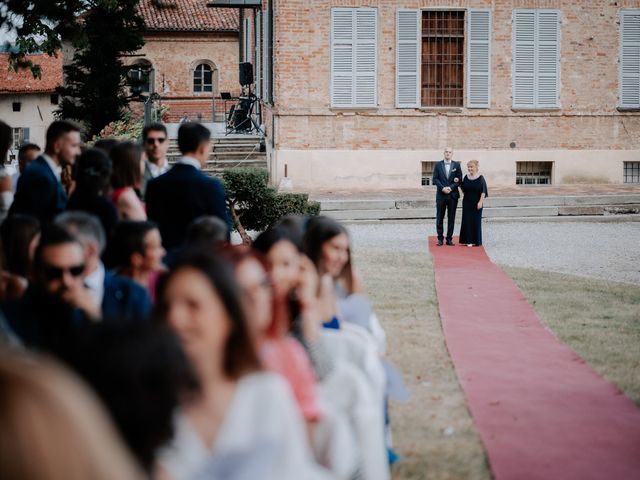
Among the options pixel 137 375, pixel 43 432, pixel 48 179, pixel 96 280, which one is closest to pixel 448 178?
pixel 48 179

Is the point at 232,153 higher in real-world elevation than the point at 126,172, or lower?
higher

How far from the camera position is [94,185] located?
21.9ft

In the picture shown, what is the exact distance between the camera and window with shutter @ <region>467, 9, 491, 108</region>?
25.2 meters

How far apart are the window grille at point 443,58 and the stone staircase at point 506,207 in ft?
13.0

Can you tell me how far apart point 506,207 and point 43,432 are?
2173cm

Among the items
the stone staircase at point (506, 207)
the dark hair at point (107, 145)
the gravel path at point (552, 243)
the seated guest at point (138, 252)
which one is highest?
the dark hair at point (107, 145)

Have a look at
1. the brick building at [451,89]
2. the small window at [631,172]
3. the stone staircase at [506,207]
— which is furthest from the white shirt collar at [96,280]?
the small window at [631,172]

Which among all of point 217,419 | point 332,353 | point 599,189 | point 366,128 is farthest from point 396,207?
point 217,419

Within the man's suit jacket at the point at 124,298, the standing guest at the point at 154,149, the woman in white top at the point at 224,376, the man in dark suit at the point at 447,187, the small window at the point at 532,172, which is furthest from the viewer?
the small window at the point at 532,172

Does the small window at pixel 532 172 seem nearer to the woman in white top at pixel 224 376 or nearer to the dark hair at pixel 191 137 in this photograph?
the dark hair at pixel 191 137

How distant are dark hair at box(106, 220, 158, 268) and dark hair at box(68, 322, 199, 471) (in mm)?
3322

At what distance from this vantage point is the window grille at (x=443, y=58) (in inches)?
998

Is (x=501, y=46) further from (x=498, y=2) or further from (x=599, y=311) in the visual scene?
(x=599, y=311)

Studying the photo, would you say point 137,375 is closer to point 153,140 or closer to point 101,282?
point 101,282
